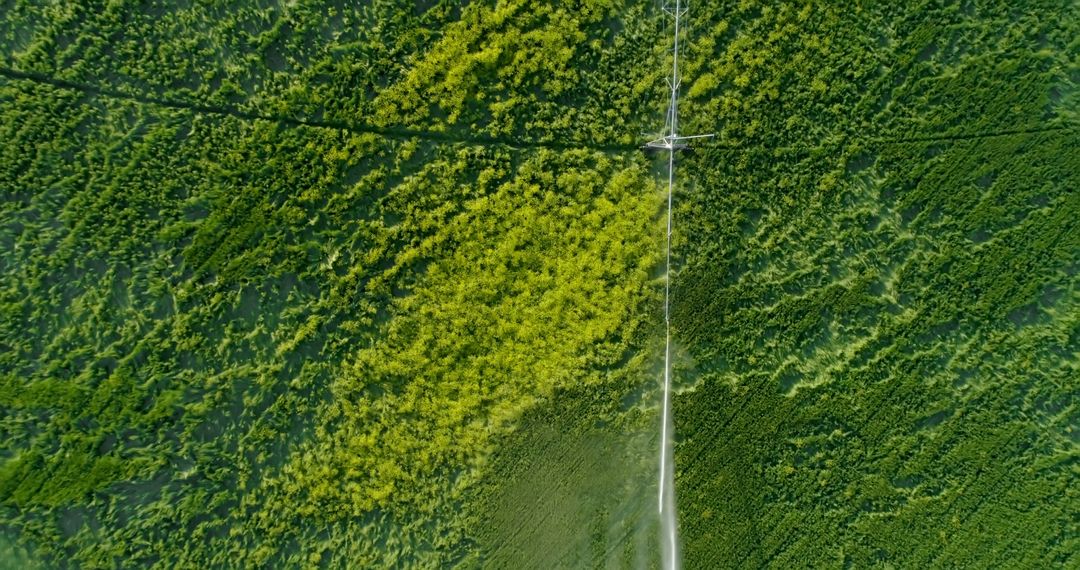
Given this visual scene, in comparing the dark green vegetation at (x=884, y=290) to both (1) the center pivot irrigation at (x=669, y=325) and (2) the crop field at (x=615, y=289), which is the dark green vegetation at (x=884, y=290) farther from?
(1) the center pivot irrigation at (x=669, y=325)

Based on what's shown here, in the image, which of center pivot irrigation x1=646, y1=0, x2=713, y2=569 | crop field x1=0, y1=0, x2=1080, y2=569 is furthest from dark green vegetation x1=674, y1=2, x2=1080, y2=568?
center pivot irrigation x1=646, y1=0, x2=713, y2=569

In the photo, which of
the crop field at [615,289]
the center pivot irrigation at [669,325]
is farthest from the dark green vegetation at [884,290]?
the center pivot irrigation at [669,325]

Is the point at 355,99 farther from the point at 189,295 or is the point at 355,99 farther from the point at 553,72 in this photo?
the point at 189,295

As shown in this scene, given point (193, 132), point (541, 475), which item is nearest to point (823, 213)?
point (541, 475)

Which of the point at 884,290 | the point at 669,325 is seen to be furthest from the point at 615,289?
the point at 884,290

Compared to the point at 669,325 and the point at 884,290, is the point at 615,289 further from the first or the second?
the point at 884,290

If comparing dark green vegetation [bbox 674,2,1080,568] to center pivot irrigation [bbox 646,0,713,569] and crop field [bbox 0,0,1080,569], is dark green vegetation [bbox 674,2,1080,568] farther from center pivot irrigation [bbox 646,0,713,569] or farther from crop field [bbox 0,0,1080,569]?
center pivot irrigation [bbox 646,0,713,569]
